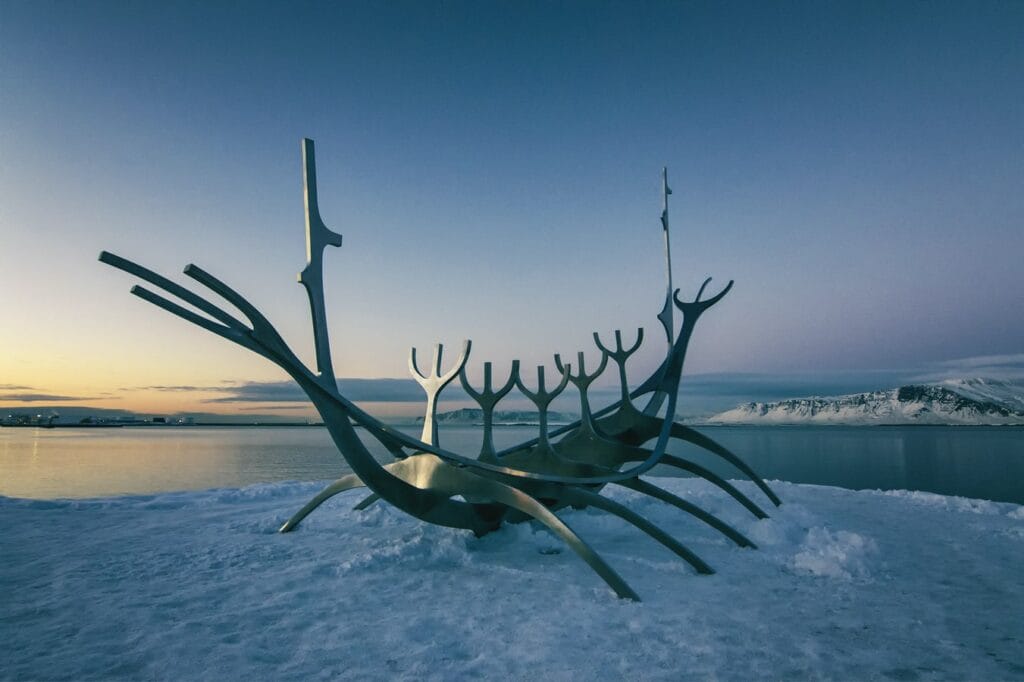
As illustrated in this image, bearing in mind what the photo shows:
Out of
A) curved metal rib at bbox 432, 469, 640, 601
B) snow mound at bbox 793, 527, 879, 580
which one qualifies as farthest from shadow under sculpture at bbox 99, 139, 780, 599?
snow mound at bbox 793, 527, 879, 580

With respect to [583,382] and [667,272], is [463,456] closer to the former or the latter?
[583,382]

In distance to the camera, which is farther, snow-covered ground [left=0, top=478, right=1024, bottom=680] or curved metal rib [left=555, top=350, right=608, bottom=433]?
curved metal rib [left=555, top=350, right=608, bottom=433]

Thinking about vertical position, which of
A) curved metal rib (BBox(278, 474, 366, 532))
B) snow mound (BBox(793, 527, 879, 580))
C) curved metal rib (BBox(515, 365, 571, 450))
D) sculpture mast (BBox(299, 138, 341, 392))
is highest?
sculpture mast (BBox(299, 138, 341, 392))

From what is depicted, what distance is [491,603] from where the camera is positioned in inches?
260

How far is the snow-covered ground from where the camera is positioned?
497cm

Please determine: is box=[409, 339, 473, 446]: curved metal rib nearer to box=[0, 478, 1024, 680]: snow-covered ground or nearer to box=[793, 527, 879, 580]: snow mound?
box=[0, 478, 1024, 680]: snow-covered ground

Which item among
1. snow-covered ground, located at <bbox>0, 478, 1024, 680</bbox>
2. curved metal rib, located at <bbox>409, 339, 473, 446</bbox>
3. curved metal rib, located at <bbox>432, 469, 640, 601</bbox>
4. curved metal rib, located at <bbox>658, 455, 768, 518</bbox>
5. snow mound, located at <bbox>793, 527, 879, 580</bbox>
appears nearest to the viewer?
snow-covered ground, located at <bbox>0, 478, 1024, 680</bbox>

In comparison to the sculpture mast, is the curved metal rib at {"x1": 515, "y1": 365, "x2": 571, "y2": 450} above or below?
below

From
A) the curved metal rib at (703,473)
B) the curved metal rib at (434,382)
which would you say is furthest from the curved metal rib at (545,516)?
the curved metal rib at (703,473)

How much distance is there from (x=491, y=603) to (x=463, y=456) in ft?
6.88

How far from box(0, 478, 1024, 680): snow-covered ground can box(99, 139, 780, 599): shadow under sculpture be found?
2.25 ft

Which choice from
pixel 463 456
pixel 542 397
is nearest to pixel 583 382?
pixel 542 397

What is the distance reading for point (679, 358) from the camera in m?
12.8

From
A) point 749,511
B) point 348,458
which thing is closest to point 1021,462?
point 749,511
